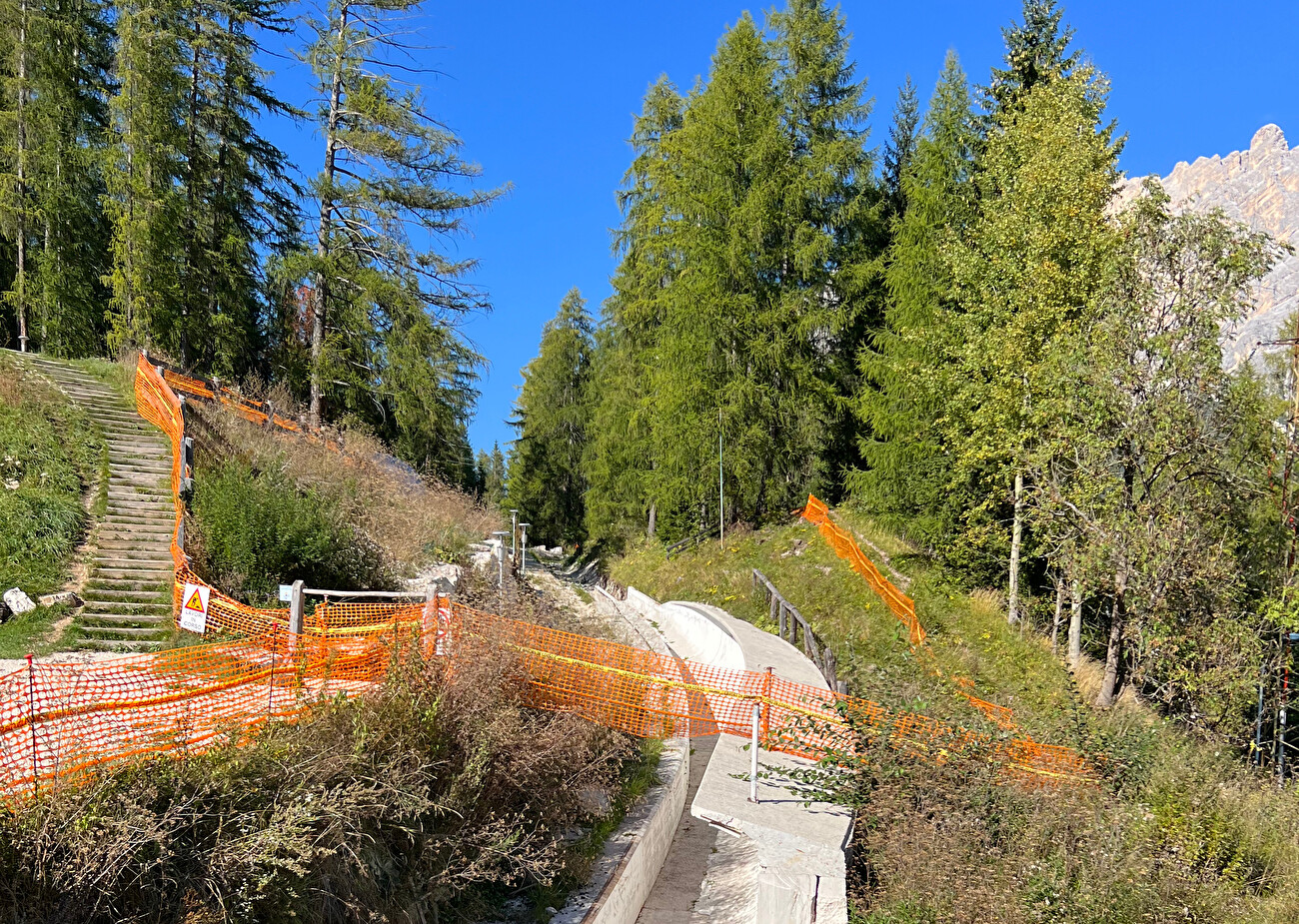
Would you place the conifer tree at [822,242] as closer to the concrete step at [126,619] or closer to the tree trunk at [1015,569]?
the tree trunk at [1015,569]

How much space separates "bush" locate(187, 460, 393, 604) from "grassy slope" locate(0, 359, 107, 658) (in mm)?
2015

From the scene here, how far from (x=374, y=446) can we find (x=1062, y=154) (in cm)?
1905

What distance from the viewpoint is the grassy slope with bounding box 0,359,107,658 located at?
12.8 m

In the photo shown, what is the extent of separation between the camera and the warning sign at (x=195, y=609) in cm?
1084

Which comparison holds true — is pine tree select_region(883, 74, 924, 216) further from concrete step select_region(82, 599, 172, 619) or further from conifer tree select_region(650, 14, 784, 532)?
concrete step select_region(82, 599, 172, 619)

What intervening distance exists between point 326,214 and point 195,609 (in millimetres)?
18890

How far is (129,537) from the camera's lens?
1548 cm

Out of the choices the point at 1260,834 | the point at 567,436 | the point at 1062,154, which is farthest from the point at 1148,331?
the point at 567,436

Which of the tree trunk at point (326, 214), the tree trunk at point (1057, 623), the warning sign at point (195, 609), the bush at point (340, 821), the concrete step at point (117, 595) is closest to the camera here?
the bush at point (340, 821)

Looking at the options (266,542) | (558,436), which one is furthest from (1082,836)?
(558,436)

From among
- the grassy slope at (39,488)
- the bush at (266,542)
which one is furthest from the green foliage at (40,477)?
the bush at (266,542)

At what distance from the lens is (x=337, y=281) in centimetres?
2717

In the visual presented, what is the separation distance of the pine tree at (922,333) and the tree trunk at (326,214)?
633 inches

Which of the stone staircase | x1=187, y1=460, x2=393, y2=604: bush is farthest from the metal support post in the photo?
x1=187, y1=460, x2=393, y2=604: bush
